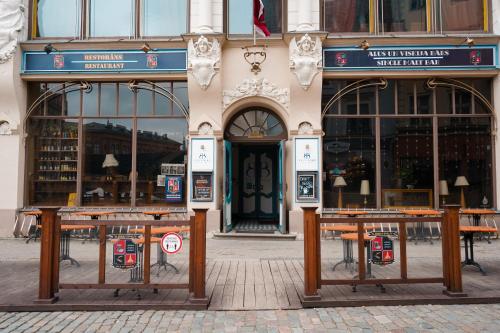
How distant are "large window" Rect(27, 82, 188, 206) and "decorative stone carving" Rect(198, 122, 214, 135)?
0.59m

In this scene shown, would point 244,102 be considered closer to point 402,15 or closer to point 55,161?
point 402,15

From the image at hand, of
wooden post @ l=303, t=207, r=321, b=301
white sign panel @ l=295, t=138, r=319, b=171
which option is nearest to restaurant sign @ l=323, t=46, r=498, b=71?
white sign panel @ l=295, t=138, r=319, b=171

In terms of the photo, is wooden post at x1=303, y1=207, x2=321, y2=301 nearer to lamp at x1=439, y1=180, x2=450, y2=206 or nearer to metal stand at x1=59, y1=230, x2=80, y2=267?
metal stand at x1=59, y1=230, x2=80, y2=267

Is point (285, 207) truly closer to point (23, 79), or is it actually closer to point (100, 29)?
point (100, 29)

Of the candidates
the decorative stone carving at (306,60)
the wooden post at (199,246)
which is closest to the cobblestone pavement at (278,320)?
the wooden post at (199,246)

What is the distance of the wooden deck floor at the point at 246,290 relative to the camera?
5.52 meters

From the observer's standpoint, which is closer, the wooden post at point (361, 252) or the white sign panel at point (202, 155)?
the wooden post at point (361, 252)

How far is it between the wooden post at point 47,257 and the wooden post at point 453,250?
200 inches

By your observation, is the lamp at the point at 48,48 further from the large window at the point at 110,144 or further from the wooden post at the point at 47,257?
the wooden post at the point at 47,257

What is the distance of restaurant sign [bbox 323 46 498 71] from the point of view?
37.6 ft

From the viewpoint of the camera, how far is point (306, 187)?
11422mm

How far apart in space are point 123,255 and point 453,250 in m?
4.29

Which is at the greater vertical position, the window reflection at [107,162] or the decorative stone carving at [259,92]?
the decorative stone carving at [259,92]

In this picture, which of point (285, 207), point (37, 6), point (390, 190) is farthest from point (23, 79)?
point (390, 190)
